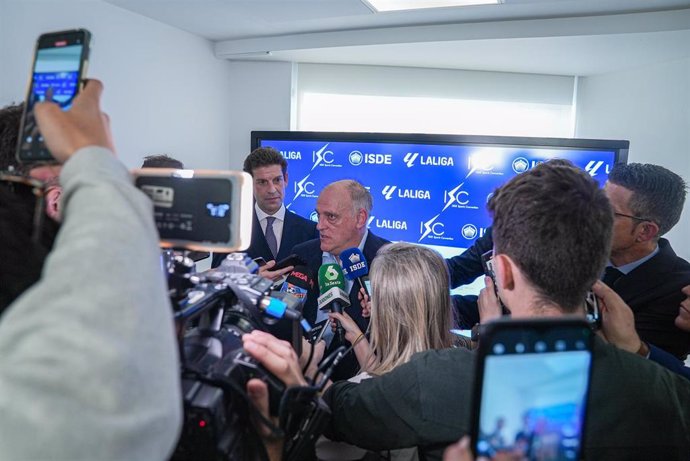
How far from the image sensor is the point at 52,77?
2.39ft

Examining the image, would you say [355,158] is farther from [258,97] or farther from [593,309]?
[593,309]

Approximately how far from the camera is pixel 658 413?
2.72ft

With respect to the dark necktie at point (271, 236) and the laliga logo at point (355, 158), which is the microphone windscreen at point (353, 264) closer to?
the dark necktie at point (271, 236)

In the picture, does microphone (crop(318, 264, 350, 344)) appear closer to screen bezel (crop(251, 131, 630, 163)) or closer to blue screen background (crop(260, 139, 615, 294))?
blue screen background (crop(260, 139, 615, 294))

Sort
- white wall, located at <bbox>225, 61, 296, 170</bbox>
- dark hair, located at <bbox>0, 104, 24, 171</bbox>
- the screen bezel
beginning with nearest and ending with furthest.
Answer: dark hair, located at <bbox>0, 104, 24, 171</bbox> < the screen bezel < white wall, located at <bbox>225, 61, 296, 170</bbox>

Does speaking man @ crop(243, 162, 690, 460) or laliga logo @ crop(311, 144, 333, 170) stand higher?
laliga logo @ crop(311, 144, 333, 170)

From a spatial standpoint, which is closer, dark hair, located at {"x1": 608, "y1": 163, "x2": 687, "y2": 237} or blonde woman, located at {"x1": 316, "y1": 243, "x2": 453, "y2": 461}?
blonde woman, located at {"x1": 316, "y1": 243, "x2": 453, "y2": 461}

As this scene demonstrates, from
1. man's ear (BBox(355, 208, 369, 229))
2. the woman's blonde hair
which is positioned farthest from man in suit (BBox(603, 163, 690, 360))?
man's ear (BBox(355, 208, 369, 229))

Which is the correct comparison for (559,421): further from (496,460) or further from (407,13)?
(407,13)

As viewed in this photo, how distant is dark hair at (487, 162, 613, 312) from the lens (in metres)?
0.85

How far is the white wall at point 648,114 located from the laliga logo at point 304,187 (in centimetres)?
241

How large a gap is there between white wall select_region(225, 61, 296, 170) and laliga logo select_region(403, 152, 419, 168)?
4.58 ft

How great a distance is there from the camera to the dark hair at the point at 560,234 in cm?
85

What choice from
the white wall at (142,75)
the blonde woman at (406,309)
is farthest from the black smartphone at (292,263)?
the white wall at (142,75)
